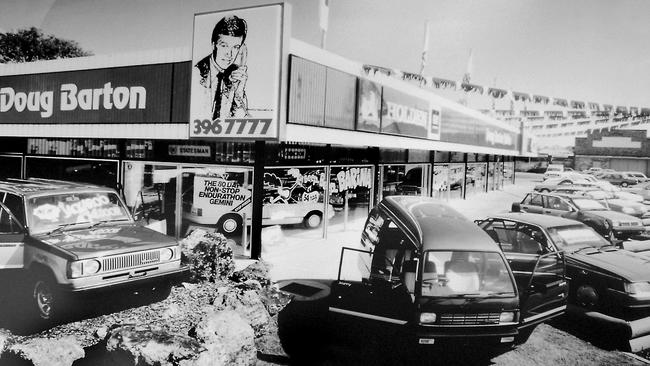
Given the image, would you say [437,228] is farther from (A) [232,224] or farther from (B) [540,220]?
(A) [232,224]

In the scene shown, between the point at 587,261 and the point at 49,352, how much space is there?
7979mm

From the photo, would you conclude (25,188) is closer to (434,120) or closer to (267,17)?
(267,17)

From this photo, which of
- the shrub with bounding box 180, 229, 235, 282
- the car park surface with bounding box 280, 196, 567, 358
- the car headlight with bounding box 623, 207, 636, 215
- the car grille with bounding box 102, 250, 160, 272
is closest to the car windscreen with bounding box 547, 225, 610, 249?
the car park surface with bounding box 280, 196, 567, 358

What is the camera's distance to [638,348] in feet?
20.6

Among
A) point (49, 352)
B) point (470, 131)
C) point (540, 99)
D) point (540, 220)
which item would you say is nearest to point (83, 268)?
point (49, 352)

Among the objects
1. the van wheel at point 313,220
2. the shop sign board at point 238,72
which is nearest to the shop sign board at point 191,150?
the shop sign board at point 238,72

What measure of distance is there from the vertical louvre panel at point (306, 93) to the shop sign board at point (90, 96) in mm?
3489

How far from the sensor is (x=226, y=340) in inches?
202

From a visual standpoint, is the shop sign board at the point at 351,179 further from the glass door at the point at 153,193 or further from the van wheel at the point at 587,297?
the van wheel at the point at 587,297

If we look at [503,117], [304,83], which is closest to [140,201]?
[304,83]

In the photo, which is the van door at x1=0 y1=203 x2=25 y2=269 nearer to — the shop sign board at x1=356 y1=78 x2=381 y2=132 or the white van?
the shop sign board at x1=356 y1=78 x2=381 y2=132

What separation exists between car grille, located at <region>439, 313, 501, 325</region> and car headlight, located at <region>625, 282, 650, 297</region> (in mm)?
2676

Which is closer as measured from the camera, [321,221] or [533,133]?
[321,221]

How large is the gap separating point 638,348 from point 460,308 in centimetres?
310
